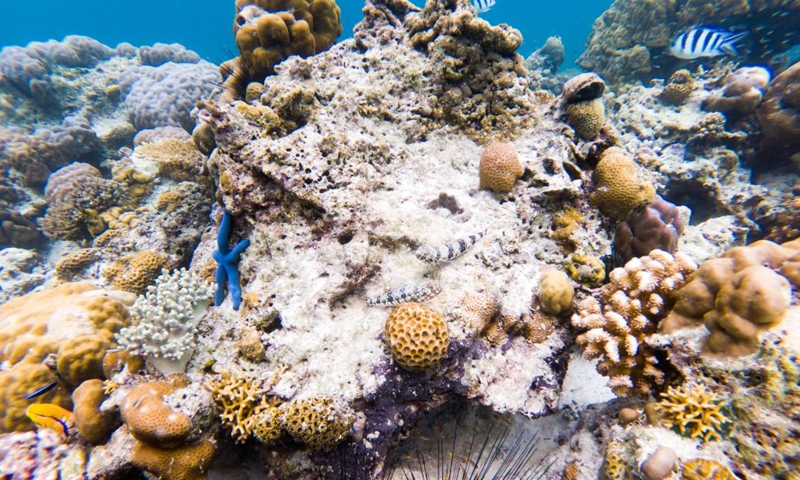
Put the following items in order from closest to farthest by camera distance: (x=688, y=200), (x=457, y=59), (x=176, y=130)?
(x=457, y=59)
(x=688, y=200)
(x=176, y=130)

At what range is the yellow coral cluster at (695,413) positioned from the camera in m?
2.63

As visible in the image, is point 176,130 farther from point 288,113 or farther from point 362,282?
point 362,282

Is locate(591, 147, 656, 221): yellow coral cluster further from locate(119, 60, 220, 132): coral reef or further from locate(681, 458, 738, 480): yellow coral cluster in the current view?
locate(119, 60, 220, 132): coral reef

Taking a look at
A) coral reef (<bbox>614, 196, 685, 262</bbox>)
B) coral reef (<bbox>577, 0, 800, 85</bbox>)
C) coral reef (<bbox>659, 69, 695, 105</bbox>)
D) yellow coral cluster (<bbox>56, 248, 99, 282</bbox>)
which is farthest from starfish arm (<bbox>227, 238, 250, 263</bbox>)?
coral reef (<bbox>577, 0, 800, 85</bbox>)

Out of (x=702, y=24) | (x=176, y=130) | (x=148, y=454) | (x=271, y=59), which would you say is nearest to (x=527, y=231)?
(x=148, y=454)

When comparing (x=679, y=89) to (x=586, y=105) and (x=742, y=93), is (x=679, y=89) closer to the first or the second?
(x=742, y=93)

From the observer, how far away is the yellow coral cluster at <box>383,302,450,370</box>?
310cm

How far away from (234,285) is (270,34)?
15.2 feet

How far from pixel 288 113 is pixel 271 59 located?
2.10m

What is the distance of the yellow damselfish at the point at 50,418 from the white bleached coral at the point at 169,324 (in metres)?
0.77

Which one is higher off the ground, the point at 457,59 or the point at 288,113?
the point at 457,59

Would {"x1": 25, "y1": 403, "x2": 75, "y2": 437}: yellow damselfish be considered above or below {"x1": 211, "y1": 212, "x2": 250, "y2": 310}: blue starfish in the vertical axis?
below

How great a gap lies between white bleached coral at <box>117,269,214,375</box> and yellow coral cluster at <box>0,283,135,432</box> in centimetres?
41

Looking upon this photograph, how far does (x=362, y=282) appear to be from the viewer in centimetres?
395
